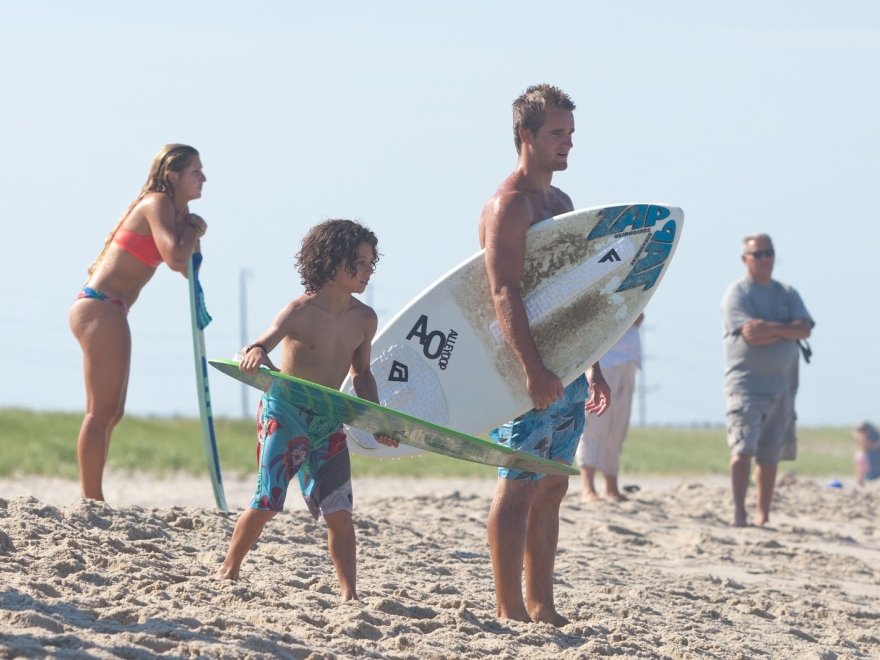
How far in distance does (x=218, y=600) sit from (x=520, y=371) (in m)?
1.39

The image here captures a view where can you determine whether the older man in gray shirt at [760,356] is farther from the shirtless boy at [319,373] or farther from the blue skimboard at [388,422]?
the shirtless boy at [319,373]

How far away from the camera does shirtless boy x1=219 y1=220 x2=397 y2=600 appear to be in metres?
4.76

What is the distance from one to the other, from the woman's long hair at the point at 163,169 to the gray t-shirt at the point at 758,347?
4.28m

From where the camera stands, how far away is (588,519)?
30.3 feet

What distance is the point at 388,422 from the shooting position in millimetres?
4809

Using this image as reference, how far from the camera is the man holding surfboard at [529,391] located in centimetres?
478

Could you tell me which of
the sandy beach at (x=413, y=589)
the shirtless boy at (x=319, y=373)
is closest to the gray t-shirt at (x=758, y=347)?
the sandy beach at (x=413, y=589)

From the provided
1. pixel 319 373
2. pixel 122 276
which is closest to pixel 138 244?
pixel 122 276

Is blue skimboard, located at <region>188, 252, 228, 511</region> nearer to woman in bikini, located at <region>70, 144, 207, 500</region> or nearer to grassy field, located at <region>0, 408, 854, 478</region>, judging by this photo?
woman in bikini, located at <region>70, 144, 207, 500</region>

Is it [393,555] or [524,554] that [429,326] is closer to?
[524,554]

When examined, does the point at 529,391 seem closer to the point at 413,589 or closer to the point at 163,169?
the point at 413,589

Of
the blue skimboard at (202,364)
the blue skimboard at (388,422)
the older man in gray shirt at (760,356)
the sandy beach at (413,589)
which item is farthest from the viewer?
the older man in gray shirt at (760,356)

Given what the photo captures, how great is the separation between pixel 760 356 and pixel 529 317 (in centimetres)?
467

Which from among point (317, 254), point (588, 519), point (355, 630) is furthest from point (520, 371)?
point (588, 519)
